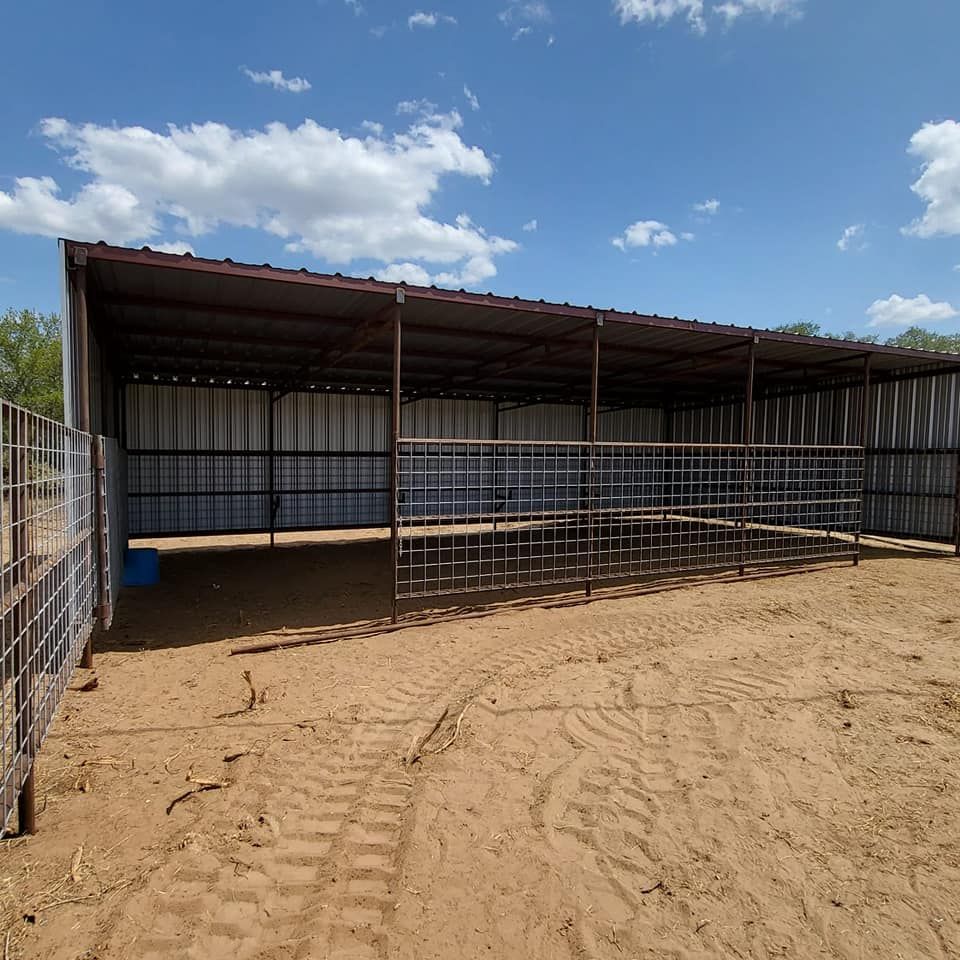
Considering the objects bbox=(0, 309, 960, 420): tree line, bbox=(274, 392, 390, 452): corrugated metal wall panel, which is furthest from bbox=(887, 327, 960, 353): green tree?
bbox=(274, 392, 390, 452): corrugated metal wall panel

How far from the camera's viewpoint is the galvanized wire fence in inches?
251

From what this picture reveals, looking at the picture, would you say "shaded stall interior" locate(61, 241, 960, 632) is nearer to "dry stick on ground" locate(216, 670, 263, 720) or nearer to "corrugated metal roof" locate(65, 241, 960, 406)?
"corrugated metal roof" locate(65, 241, 960, 406)

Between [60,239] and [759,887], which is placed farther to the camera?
[60,239]

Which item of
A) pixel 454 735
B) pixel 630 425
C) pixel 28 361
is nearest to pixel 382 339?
pixel 454 735

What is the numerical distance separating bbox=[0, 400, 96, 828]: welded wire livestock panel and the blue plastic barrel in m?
4.31

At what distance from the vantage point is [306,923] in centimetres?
215

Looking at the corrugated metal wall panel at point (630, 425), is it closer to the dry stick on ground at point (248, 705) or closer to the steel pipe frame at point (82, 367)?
the dry stick on ground at point (248, 705)

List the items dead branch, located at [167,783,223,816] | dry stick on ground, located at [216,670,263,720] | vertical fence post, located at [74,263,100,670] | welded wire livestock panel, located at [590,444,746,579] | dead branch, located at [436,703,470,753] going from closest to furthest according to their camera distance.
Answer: dead branch, located at [167,783,223,816] < dead branch, located at [436,703,470,753] < dry stick on ground, located at [216,670,263,720] < vertical fence post, located at [74,263,100,670] < welded wire livestock panel, located at [590,444,746,579]

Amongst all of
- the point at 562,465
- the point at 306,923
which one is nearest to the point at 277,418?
the point at 562,465

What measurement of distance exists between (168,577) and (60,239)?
5.08 metres

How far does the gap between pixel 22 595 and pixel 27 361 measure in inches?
1096

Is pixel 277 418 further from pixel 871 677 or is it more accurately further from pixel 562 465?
pixel 871 677

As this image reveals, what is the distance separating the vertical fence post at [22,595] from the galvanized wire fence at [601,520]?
9.11ft

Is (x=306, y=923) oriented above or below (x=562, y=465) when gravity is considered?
below
